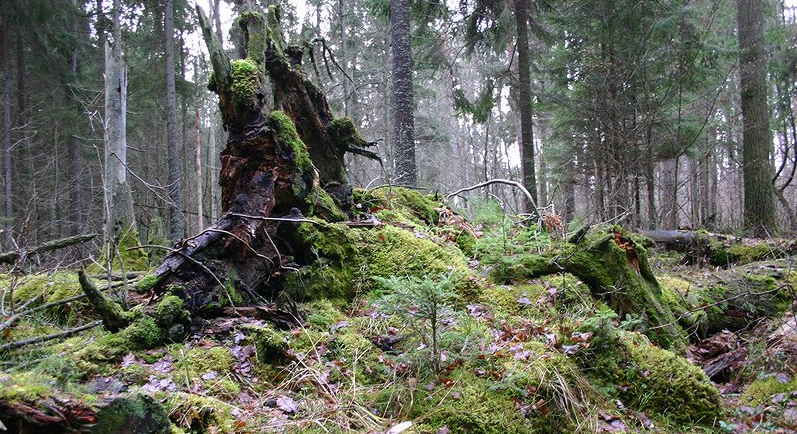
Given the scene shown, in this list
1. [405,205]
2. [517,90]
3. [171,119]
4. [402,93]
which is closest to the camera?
[405,205]

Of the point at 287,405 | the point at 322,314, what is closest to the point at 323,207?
the point at 322,314

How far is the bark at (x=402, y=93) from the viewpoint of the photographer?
372 inches

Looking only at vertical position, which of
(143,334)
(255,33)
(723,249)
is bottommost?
(143,334)

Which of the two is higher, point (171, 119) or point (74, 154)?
point (171, 119)

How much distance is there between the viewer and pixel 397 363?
3.00 meters

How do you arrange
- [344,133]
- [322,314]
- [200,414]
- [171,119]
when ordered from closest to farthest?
1. [200,414]
2. [322,314]
3. [344,133]
4. [171,119]

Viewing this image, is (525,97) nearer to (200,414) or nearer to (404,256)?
(404,256)

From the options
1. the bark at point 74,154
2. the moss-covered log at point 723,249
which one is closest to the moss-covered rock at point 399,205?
the moss-covered log at point 723,249

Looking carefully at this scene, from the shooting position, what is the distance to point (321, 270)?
4164mm

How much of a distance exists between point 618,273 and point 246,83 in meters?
3.73

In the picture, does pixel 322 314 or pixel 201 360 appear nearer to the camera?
pixel 201 360

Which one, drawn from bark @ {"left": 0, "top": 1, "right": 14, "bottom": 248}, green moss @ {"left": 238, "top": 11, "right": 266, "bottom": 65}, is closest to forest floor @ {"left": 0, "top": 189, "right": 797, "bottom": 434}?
green moss @ {"left": 238, "top": 11, "right": 266, "bottom": 65}

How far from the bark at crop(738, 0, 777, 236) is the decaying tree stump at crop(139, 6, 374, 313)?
1037 cm

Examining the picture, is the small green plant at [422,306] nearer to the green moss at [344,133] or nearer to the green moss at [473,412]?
the green moss at [473,412]
